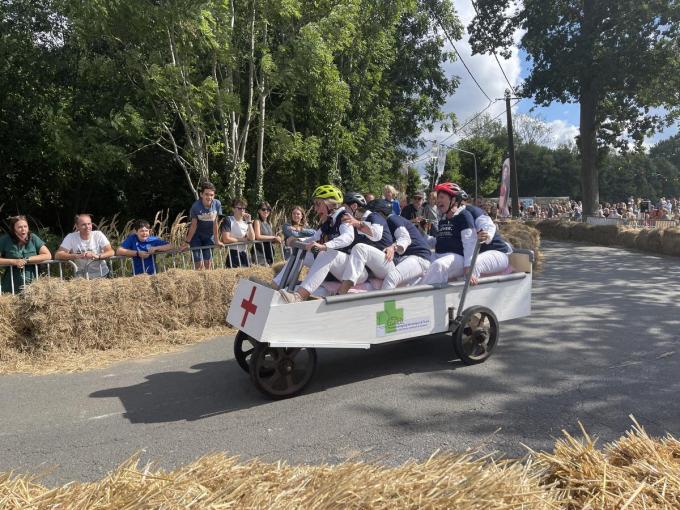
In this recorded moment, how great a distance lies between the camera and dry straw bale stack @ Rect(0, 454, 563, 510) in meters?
1.87

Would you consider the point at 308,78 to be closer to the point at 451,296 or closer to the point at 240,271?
the point at 240,271

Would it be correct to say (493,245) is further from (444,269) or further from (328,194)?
(328,194)

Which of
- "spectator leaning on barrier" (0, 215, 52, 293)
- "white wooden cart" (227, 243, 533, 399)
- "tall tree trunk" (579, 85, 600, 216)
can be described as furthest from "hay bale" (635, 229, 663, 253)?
"spectator leaning on barrier" (0, 215, 52, 293)

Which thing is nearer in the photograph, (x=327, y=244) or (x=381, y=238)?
(x=327, y=244)

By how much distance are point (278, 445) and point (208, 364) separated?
231 centimetres

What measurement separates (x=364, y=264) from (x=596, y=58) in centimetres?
2343

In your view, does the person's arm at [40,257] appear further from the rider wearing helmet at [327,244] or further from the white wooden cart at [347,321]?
the rider wearing helmet at [327,244]

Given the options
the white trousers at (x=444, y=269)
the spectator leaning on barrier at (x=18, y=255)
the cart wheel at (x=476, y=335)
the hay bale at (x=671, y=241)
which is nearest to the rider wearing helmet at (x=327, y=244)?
the white trousers at (x=444, y=269)

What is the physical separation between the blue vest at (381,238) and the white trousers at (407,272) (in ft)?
0.92

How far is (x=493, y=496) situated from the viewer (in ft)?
6.34

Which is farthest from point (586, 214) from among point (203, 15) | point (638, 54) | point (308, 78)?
point (203, 15)

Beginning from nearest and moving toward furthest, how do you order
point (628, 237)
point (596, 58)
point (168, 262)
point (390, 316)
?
point (390, 316) < point (168, 262) < point (628, 237) < point (596, 58)

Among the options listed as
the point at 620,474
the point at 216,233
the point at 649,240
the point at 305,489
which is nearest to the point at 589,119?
the point at 649,240

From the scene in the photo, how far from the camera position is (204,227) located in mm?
8641
